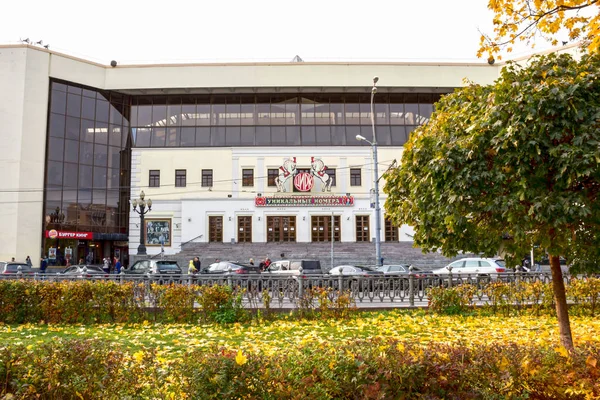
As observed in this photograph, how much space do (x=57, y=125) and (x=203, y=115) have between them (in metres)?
12.5

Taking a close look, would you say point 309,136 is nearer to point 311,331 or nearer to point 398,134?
point 398,134

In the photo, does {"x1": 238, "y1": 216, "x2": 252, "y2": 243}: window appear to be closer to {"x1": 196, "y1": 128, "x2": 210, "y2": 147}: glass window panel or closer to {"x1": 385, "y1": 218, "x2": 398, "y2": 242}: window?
{"x1": 196, "y1": 128, "x2": 210, "y2": 147}: glass window panel

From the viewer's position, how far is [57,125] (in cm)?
4181

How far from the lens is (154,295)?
12383mm

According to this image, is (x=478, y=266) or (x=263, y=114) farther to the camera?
(x=263, y=114)

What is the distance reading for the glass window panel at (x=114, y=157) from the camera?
4437cm

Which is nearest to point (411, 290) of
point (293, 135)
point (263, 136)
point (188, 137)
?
point (293, 135)

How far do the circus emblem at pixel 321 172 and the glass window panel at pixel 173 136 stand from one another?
1240 cm

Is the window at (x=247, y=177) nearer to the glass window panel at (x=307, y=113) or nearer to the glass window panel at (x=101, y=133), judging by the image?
the glass window panel at (x=307, y=113)

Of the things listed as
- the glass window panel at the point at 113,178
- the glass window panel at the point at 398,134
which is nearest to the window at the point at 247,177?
the glass window panel at the point at 113,178

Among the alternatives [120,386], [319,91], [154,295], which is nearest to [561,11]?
[120,386]

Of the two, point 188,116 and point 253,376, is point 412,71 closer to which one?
point 188,116

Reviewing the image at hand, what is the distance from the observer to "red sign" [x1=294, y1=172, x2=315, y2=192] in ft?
139

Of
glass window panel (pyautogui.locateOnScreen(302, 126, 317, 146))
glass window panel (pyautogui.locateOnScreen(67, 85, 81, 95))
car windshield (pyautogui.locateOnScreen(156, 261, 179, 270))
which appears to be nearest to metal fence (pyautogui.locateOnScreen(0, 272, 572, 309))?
car windshield (pyautogui.locateOnScreen(156, 261, 179, 270))
